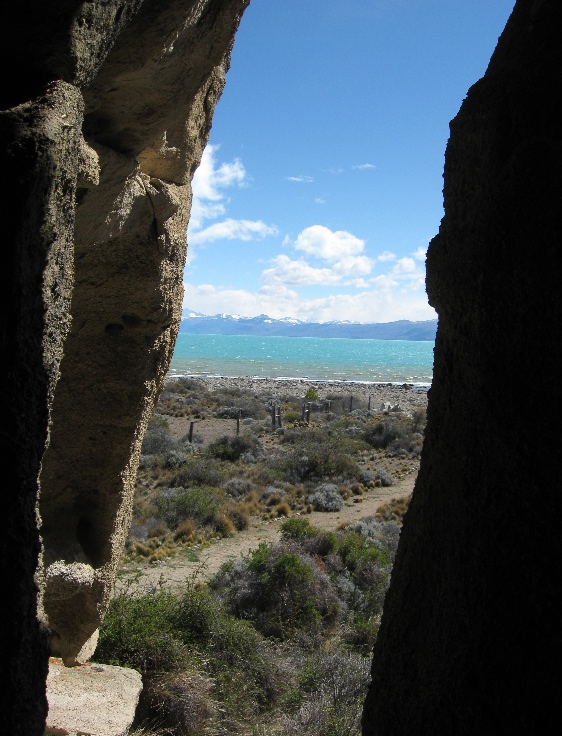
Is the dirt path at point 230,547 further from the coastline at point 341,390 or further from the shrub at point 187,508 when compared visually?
the coastline at point 341,390

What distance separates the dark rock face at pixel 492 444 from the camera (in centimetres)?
185

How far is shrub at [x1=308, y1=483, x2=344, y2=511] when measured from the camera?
16.7m

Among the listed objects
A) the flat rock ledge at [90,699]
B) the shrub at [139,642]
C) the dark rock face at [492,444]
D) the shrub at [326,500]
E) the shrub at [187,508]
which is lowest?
the shrub at [326,500]

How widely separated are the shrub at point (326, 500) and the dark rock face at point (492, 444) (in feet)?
46.6

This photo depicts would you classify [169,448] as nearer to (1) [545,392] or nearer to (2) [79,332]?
(2) [79,332]

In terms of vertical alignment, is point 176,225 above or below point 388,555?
above

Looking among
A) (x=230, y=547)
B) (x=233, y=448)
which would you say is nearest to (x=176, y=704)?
(x=230, y=547)

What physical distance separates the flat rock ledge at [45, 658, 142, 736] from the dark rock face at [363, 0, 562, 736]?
10.1ft

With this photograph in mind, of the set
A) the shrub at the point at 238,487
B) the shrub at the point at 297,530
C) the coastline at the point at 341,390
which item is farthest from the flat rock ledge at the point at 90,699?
the coastline at the point at 341,390

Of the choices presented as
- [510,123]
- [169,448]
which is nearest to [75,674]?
[510,123]

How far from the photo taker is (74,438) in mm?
5141

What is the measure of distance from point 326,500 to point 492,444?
50.3 feet

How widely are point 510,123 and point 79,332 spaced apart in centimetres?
365

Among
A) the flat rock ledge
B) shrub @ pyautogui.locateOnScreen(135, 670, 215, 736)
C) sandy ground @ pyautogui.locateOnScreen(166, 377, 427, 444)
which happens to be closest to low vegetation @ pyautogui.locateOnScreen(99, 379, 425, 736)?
shrub @ pyautogui.locateOnScreen(135, 670, 215, 736)
